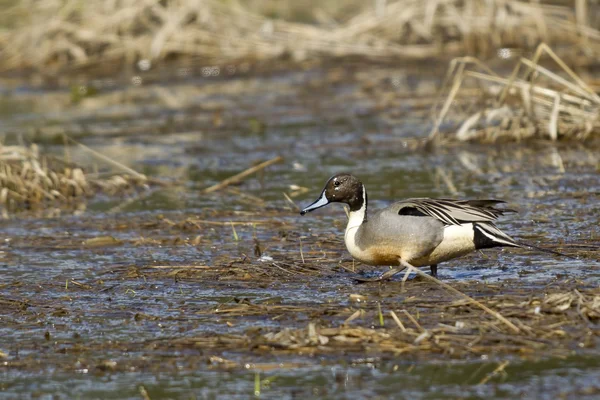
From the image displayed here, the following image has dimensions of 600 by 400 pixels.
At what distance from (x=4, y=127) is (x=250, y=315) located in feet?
29.6

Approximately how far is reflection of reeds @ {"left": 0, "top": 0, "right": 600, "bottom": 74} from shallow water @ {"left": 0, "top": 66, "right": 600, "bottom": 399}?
1728 mm

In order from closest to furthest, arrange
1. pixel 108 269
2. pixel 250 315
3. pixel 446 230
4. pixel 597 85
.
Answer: pixel 250 315 < pixel 446 230 < pixel 108 269 < pixel 597 85

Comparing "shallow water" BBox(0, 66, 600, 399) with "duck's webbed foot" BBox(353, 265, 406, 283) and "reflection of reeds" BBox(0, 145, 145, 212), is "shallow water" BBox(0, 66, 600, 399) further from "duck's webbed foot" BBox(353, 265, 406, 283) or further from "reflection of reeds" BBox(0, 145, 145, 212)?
"reflection of reeds" BBox(0, 145, 145, 212)

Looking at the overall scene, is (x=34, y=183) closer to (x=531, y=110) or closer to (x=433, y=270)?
(x=433, y=270)

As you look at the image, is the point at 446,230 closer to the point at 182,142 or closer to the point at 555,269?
the point at 555,269

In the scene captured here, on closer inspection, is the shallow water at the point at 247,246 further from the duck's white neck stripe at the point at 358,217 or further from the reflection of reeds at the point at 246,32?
the reflection of reeds at the point at 246,32

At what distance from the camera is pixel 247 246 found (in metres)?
7.21

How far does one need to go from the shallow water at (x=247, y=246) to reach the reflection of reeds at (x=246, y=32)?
1728mm

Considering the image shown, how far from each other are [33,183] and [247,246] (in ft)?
8.70

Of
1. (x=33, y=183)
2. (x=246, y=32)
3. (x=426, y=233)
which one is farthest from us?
(x=246, y=32)

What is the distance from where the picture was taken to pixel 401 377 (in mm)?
4359

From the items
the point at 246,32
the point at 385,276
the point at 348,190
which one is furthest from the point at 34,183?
the point at 246,32

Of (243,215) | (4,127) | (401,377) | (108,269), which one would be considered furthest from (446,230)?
(4,127)

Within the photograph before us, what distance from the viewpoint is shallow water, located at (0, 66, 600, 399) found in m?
4.44
